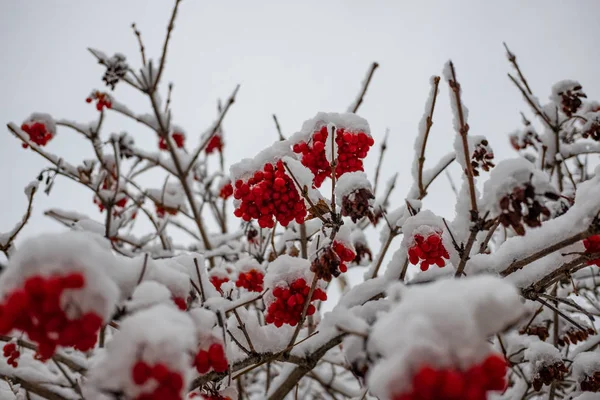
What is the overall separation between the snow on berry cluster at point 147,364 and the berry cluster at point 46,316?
0.34 ft

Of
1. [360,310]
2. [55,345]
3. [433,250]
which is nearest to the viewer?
[55,345]

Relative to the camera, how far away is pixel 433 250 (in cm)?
205

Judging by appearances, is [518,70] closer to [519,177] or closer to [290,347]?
[519,177]

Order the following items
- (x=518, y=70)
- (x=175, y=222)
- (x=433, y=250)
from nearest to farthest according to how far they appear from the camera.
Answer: (x=433, y=250) → (x=518, y=70) → (x=175, y=222)

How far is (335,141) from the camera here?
2152 mm

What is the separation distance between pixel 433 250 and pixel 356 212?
0.55m

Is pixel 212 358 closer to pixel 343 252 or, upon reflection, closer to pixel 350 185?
pixel 350 185

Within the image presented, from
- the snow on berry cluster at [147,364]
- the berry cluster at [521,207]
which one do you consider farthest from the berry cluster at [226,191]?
the snow on berry cluster at [147,364]

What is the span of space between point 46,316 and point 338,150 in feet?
5.15

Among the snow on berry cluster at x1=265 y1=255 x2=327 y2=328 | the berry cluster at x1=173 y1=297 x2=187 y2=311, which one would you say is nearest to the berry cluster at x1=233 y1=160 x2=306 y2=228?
the snow on berry cluster at x1=265 y1=255 x2=327 y2=328

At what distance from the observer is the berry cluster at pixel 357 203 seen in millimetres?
1774

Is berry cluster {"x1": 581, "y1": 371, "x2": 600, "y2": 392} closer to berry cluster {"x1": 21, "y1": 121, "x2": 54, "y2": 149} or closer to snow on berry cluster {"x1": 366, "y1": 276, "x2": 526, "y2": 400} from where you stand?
snow on berry cluster {"x1": 366, "y1": 276, "x2": 526, "y2": 400}

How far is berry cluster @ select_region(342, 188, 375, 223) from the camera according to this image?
5.82ft

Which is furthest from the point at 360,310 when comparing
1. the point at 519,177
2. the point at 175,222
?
the point at 175,222
